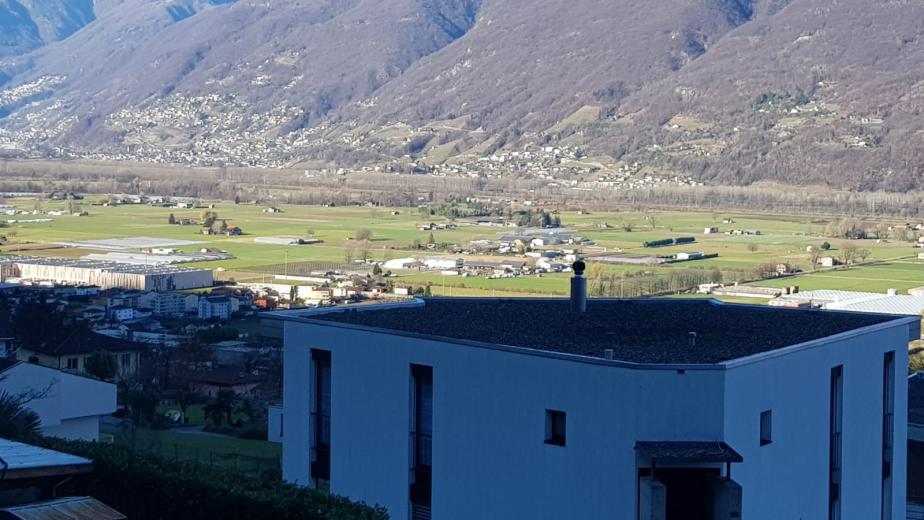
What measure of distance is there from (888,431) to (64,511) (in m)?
7.79

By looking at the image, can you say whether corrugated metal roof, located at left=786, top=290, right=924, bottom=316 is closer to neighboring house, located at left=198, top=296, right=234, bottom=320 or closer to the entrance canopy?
neighboring house, located at left=198, top=296, right=234, bottom=320

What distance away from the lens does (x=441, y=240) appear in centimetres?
6644

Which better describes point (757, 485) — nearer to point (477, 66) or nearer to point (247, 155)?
point (247, 155)

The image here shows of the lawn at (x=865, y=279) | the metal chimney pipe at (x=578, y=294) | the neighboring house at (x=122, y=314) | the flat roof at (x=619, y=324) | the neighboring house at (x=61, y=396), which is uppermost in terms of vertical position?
the metal chimney pipe at (x=578, y=294)

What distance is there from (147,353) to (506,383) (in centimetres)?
1987

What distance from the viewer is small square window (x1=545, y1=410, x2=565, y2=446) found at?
36.9ft

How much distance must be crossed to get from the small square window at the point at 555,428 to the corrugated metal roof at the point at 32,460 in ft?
11.0

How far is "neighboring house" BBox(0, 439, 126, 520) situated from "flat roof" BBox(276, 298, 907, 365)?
3.64 metres

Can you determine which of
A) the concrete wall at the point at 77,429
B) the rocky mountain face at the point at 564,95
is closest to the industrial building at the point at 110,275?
the concrete wall at the point at 77,429

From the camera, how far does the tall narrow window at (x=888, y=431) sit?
44.8 ft

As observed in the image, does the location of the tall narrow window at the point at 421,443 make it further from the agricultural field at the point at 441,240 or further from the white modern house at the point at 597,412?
the agricultural field at the point at 441,240

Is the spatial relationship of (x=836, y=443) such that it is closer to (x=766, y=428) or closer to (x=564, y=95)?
(x=766, y=428)

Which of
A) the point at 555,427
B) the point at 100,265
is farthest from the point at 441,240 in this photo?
the point at 555,427

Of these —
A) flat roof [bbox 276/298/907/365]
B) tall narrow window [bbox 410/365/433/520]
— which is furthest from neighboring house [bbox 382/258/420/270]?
tall narrow window [bbox 410/365/433/520]
